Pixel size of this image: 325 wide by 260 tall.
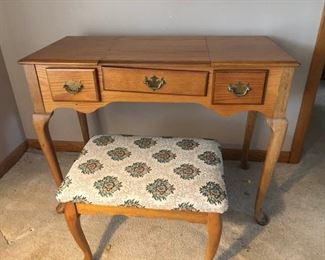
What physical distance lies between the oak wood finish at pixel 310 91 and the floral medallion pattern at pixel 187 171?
0.79 metres

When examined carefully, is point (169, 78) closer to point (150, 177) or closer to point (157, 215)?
point (150, 177)

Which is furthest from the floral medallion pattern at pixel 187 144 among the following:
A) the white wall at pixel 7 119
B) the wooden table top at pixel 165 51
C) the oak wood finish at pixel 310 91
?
the white wall at pixel 7 119

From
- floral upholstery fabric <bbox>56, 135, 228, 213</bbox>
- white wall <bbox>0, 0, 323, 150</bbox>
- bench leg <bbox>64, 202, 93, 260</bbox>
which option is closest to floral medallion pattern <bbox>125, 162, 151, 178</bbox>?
floral upholstery fabric <bbox>56, 135, 228, 213</bbox>

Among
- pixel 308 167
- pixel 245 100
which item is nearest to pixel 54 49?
pixel 245 100

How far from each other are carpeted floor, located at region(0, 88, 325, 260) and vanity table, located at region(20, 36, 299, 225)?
37 cm

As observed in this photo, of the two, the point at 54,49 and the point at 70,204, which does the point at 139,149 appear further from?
the point at 54,49

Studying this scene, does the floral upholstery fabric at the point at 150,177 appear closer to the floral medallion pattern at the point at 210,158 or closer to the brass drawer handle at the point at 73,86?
the floral medallion pattern at the point at 210,158

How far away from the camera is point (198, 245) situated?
1.11m

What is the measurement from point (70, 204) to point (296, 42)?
3.74 feet

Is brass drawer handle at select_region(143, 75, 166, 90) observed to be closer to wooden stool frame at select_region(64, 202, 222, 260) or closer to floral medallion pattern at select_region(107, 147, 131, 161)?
floral medallion pattern at select_region(107, 147, 131, 161)

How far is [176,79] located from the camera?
0.88 m

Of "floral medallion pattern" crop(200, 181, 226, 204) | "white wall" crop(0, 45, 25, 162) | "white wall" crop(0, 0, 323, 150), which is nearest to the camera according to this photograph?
"floral medallion pattern" crop(200, 181, 226, 204)

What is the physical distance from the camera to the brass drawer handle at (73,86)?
2.99ft

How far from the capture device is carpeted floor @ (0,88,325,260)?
3.55 ft
